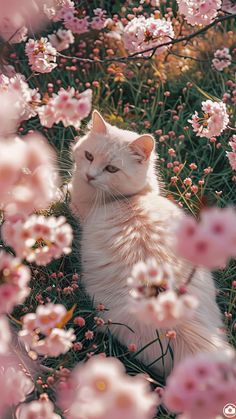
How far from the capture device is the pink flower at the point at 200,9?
331 centimetres

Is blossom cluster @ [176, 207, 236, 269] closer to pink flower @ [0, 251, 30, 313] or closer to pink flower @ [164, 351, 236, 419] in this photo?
pink flower @ [164, 351, 236, 419]

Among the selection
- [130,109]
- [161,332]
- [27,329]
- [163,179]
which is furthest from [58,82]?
[27,329]

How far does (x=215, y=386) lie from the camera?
4.23 feet

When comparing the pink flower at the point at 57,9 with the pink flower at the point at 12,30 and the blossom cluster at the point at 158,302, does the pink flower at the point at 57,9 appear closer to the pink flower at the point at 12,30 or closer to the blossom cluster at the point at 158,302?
the pink flower at the point at 12,30

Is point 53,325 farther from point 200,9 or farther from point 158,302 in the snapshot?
point 200,9

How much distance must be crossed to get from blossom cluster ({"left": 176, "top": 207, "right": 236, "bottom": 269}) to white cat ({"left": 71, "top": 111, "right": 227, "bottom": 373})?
117 cm

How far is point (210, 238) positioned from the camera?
1321 millimetres

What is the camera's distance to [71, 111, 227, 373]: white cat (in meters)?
2.58

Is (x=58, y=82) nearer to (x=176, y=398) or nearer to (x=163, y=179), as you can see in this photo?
(x=163, y=179)

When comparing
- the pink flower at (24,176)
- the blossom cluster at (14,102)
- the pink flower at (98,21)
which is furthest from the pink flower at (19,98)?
the pink flower at (98,21)

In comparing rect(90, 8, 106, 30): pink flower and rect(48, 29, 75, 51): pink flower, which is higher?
rect(48, 29, 75, 51): pink flower

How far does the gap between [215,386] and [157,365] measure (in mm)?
1356

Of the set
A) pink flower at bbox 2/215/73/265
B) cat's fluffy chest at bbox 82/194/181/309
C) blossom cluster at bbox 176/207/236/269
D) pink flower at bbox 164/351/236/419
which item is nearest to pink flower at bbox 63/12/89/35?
cat's fluffy chest at bbox 82/194/181/309

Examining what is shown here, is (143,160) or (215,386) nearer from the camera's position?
(215,386)
